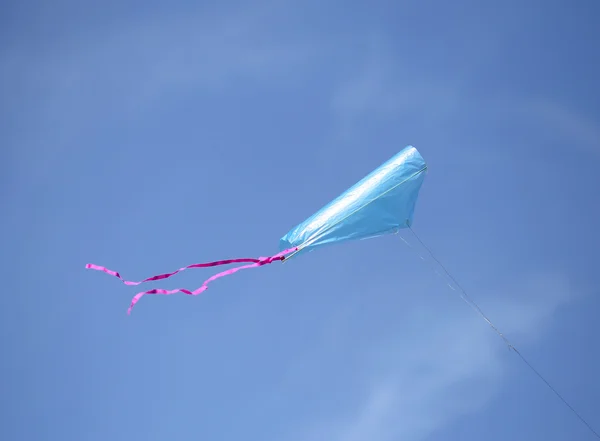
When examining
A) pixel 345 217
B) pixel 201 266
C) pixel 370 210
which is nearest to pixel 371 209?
pixel 370 210

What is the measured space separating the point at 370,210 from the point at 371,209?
3cm

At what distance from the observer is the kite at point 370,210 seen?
35.6 ft

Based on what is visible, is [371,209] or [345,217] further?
[371,209]

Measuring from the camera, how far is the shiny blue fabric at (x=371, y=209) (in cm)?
1088

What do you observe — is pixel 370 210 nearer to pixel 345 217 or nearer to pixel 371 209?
pixel 371 209

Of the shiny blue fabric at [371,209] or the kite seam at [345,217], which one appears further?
the shiny blue fabric at [371,209]

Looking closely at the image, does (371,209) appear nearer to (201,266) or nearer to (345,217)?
(345,217)

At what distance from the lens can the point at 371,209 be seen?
11094 millimetres

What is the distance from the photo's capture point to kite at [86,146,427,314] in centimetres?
1084

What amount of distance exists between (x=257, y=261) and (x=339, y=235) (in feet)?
6.19

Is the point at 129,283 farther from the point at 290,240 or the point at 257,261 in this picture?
the point at 290,240

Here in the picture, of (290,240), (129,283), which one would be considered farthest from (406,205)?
(129,283)

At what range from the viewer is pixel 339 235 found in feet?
35.8

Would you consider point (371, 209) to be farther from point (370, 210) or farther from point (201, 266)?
point (201, 266)
